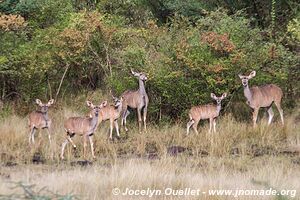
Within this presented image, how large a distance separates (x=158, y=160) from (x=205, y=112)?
10.5 ft

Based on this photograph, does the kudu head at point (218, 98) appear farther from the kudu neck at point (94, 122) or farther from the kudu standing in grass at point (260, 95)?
the kudu neck at point (94, 122)

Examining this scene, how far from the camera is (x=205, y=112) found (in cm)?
1552

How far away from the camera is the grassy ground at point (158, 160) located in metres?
10.2

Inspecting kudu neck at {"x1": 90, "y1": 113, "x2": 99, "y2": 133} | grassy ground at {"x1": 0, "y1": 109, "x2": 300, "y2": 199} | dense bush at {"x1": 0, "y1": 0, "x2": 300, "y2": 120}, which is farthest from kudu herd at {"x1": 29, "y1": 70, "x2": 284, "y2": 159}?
dense bush at {"x1": 0, "y1": 0, "x2": 300, "y2": 120}

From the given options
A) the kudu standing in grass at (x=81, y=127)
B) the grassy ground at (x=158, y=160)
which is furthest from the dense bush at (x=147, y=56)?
the kudu standing in grass at (x=81, y=127)

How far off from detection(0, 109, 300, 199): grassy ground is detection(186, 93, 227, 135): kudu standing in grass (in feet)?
1.01

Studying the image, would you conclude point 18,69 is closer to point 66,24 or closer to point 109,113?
point 66,24

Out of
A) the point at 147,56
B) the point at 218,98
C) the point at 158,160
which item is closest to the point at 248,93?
the point at 218,98

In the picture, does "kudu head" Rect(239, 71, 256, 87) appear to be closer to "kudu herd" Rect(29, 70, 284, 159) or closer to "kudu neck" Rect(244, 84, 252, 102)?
"kudu herd" Rect(29, 70, 284, 159)

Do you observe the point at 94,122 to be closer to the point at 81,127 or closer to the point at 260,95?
the point at 81,127

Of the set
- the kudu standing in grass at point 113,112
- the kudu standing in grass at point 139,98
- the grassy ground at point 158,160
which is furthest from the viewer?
the kudu standing in grass at point 139,98

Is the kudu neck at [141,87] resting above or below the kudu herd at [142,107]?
above

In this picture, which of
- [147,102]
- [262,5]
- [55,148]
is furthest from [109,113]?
[262,5]

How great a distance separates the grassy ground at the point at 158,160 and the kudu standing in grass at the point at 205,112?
306 mm
